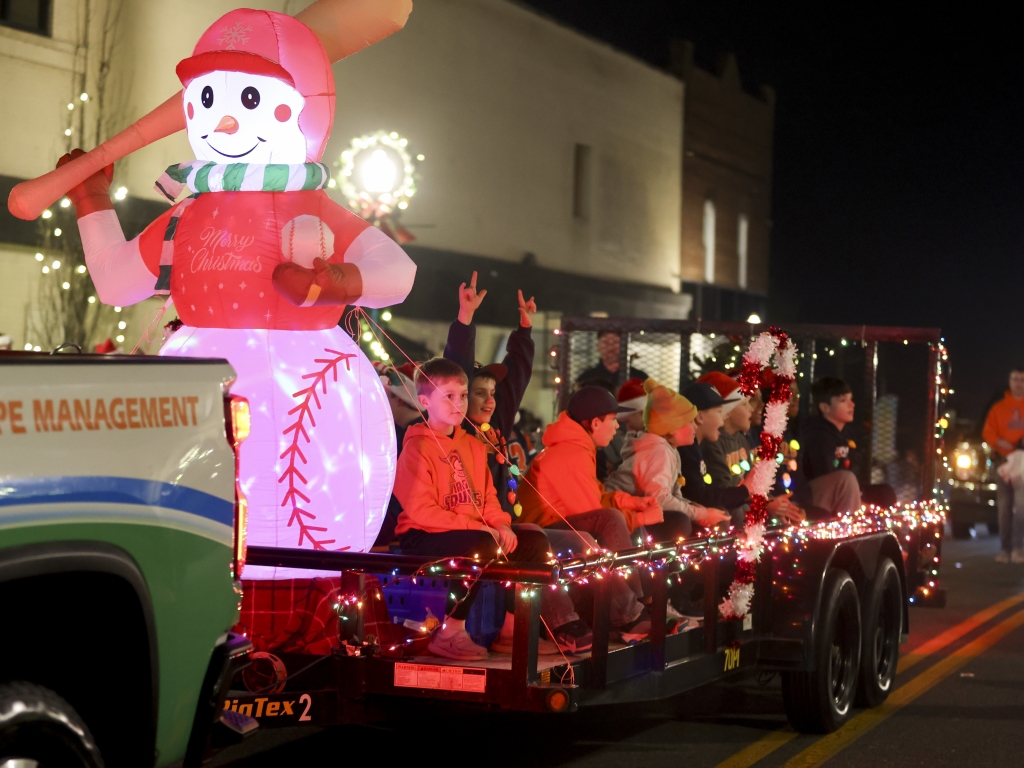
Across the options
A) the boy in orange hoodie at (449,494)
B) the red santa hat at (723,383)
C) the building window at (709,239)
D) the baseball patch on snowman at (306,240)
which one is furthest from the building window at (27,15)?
the building window at (709,239)

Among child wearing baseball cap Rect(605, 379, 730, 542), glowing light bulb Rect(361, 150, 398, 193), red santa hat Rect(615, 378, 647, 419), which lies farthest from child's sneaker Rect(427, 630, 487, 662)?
glowing light bulb Rect(361, 150, 398, 193)

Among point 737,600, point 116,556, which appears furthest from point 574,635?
point 116,556

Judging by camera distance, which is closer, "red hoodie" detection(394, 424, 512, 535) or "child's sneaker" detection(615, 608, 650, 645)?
"red hoodie" detection(394, 424, 512, 535)

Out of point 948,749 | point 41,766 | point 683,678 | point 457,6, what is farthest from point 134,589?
point 457,6

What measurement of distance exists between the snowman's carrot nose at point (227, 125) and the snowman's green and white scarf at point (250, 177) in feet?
0.44

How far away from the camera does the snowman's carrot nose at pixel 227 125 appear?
575cm

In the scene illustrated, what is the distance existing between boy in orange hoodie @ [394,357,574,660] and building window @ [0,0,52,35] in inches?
464

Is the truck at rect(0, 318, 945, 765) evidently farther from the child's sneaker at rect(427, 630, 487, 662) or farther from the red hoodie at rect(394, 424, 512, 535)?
the red hoodie at rect(394, 424, 512, 535)

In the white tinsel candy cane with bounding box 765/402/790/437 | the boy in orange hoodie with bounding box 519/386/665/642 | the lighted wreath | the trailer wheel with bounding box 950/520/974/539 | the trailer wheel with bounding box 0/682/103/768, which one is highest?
the lighted wreath

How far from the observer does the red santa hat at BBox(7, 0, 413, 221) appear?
584 centimetres

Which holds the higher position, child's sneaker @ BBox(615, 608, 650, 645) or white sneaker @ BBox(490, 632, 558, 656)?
white sneaker @ BBox(490, 632, 558, 656)

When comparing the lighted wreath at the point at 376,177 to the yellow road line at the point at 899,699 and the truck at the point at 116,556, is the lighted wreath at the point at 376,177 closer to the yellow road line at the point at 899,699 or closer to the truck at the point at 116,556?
the yellow road line at the point at 899,699

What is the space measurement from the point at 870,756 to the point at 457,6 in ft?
64.1

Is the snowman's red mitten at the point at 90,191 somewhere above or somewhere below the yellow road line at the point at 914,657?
above
